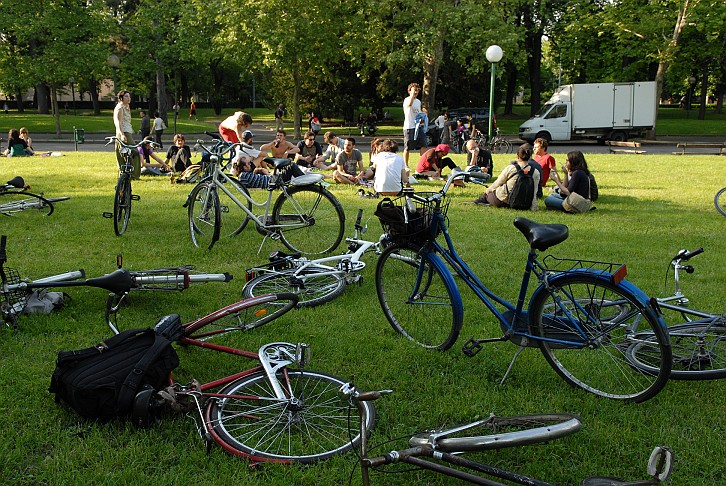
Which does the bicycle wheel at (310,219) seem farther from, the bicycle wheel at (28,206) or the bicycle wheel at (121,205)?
the bicycle wheel at (28,206)

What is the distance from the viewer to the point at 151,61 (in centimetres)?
3628

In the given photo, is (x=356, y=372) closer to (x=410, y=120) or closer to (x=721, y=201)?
(x=721, y=201)

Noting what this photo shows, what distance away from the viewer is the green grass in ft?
10.6

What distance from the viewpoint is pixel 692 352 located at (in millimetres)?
4203

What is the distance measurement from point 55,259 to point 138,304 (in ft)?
7.04

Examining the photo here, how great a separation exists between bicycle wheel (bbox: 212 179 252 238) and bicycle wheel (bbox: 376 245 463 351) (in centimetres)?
300

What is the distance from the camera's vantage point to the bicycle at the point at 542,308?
3807 millimetres

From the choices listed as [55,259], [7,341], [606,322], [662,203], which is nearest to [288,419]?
[606,322]

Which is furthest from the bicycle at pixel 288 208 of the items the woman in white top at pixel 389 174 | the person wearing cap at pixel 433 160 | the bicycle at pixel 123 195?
the person wearing cap at pixel 433 160

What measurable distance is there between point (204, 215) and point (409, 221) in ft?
12.5

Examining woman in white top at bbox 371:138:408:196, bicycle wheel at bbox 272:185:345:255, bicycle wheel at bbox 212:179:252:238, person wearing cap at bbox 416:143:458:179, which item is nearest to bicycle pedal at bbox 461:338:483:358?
bicycle wheel at bbox 272:185:345:255

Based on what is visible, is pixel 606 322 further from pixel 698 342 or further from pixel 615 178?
pixel 615 178

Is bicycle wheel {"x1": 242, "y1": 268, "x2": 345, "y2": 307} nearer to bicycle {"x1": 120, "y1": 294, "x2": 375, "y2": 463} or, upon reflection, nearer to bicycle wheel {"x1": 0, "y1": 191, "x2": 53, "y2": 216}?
bicycle {"x1": 120, "y1": 294, "x2": 375, "y2": 463}

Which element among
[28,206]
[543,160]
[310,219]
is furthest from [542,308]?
[543,160]
